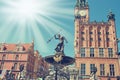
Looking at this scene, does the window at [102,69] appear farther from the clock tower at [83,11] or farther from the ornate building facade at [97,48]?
the clock tower at [83,11]

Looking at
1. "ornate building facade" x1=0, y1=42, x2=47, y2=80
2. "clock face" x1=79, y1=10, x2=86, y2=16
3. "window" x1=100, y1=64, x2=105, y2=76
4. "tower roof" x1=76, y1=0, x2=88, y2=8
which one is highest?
"tower roof" x1=76, y1=0, x2=88, y2=8

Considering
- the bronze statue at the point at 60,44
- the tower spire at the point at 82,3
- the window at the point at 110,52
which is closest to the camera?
the bronze statue at the point at 60,44

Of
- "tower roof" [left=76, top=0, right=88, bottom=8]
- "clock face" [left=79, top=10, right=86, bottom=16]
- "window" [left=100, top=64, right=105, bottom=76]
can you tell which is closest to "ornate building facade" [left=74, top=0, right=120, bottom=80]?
"window" [left=100, top=64, right=105, bottom=76]

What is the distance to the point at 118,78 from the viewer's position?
42188 millimetres

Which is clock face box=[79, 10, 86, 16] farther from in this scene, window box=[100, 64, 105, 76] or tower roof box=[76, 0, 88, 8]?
window box=[100, 64, 105, 76]

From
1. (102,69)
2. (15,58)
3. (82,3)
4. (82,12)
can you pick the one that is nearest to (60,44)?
(102,69)

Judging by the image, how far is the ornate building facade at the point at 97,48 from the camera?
42984 mm

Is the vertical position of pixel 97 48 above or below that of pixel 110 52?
above

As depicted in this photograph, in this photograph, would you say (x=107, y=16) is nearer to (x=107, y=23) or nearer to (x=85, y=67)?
(x=107, y=23)

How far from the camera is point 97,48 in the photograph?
1750 inches

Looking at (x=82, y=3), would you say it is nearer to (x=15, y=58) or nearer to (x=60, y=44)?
(x=15, y=58)

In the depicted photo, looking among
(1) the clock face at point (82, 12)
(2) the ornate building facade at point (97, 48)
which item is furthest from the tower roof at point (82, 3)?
(2) the ornate building facade at point (97, 48)

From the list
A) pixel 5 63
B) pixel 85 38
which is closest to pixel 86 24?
pixel 85 38

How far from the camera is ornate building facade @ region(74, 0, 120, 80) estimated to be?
42984 mm
